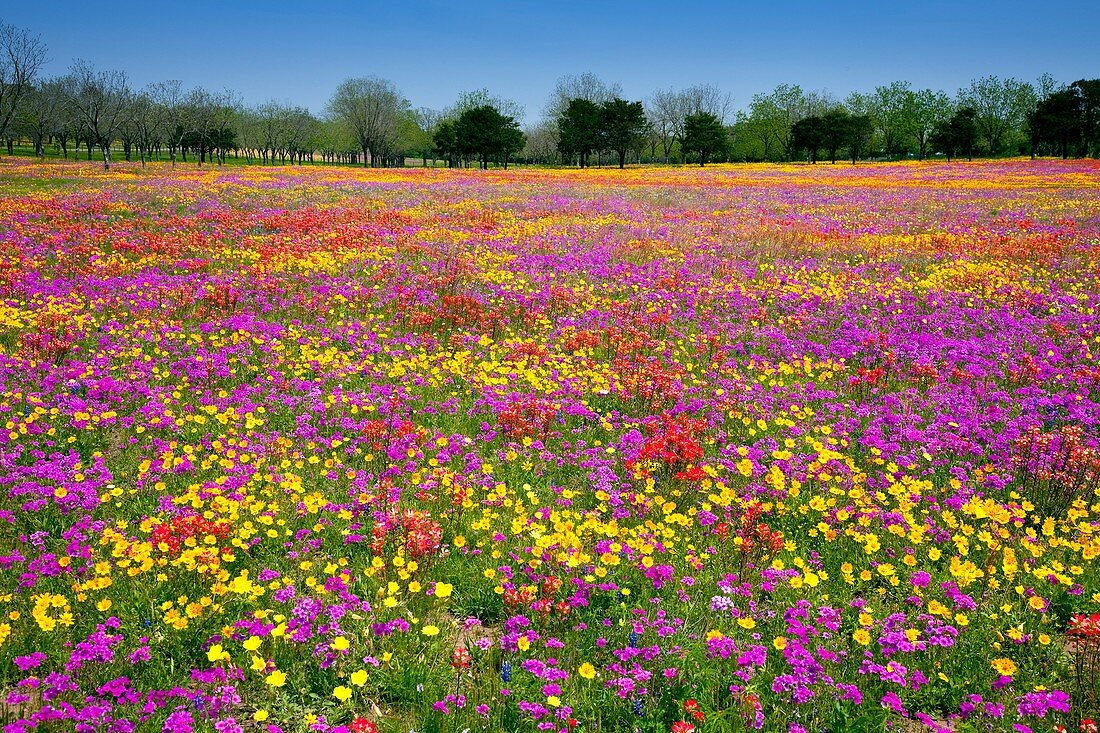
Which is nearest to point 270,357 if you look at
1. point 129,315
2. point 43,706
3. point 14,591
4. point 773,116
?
point 129,315

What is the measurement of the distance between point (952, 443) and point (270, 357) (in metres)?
8.65

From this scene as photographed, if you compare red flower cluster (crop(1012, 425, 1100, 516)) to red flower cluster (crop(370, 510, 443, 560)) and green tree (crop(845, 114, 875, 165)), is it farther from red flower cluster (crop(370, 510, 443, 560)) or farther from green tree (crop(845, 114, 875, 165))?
green tree (crop(845, 114, 875, 165))

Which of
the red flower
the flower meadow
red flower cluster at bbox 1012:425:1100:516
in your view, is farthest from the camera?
red flower cluster at bbox 1012:425:1100:516

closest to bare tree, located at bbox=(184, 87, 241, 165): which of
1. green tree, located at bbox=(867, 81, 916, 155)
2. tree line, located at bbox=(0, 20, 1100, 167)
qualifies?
tree line, located at bbox=(0, 20, 1100, 167)

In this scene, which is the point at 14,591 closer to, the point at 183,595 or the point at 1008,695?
the point at 183,595

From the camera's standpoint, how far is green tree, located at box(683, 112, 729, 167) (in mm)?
96375

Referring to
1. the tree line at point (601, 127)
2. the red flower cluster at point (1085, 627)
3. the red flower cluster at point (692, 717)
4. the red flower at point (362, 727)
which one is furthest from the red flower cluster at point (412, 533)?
the tree line at point (601, 127)

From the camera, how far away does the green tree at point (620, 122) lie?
88.5 m

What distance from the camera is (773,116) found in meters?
111

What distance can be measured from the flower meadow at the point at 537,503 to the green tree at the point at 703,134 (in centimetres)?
9155

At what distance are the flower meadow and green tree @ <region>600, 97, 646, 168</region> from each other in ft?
272

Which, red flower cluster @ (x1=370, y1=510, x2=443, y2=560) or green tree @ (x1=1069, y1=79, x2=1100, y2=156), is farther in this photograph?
green tree @ (x1=1069, y1=79, x2=1100, y2=156)

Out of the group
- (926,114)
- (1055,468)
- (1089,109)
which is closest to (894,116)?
(926,114)

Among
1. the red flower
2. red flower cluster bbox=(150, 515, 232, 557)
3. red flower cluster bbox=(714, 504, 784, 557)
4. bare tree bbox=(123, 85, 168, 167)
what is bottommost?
the red flower
